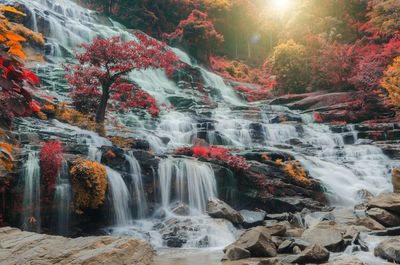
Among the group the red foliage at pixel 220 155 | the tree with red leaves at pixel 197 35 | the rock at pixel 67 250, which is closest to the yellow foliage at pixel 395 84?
the red foliage at pixel 220 155

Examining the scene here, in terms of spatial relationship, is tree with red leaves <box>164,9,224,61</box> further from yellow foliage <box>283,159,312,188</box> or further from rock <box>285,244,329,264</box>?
rock <box>285,244,329,264</box>

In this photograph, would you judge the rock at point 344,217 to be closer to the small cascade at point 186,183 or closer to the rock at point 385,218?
the rock at point 385,218

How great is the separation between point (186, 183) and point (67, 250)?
5.69 meters

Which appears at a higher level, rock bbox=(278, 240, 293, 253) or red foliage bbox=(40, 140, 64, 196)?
red foliage bbox=(40, 140, 64, 196)

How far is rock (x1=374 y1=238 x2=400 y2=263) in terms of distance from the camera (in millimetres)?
3979

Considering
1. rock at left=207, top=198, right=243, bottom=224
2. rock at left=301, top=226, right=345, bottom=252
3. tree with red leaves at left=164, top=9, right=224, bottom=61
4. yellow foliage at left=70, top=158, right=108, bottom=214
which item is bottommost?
rock at left=301, top=226, right=345, bottom=252

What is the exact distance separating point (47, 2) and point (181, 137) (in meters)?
21.3

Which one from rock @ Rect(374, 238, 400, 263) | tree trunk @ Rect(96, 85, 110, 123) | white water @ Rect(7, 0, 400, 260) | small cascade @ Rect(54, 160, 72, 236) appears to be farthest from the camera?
tree trunk @ Rect(96, 85, 110, 123)

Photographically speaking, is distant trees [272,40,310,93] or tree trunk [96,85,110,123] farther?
distant trees [272,40,310,93]

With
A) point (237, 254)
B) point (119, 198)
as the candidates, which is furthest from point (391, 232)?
point (119, 198)

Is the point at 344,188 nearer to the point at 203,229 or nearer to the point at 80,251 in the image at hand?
the point at 203,229

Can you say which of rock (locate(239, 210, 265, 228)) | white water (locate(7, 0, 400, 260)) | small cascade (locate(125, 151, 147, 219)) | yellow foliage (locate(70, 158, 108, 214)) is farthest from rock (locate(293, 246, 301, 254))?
yellow foliage (locate(70, 158, 108, 214))

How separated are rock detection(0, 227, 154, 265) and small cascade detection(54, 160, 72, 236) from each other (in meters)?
2.42

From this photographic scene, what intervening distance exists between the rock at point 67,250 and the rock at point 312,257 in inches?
96.8
